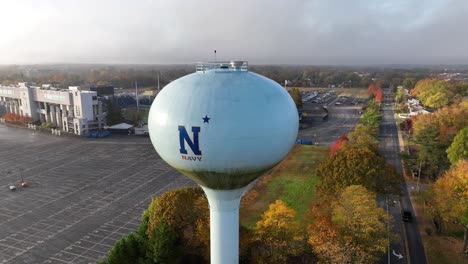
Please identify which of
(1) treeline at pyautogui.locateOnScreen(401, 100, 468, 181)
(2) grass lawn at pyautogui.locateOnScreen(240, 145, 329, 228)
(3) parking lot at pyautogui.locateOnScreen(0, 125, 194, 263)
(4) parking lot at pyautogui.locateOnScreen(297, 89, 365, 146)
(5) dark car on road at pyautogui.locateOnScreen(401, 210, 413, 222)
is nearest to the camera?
(3) parking lot at pyautogui.locateOnScreen(0, 125, 194, 263)

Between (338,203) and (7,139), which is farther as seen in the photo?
(7,139)

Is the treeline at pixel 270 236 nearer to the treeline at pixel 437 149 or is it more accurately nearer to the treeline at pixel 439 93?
the treeline at pixel 437 149

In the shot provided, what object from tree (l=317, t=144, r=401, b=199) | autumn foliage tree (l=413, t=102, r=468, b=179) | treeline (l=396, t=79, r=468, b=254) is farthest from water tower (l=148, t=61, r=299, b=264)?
autumn foliage tree (l=413, t=102, r=468, b=179)

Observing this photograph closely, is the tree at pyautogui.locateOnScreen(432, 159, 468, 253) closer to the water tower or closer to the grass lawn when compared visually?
the grass lawn

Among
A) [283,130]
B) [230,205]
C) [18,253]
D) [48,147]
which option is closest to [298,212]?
[230,205]

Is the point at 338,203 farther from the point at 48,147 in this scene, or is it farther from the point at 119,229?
the point at 48,147

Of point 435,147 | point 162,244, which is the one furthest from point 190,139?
point 435,147

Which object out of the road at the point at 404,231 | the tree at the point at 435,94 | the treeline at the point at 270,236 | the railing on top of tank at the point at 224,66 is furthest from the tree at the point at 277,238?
the tree at the point at 435,94

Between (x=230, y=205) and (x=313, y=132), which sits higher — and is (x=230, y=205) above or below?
above
